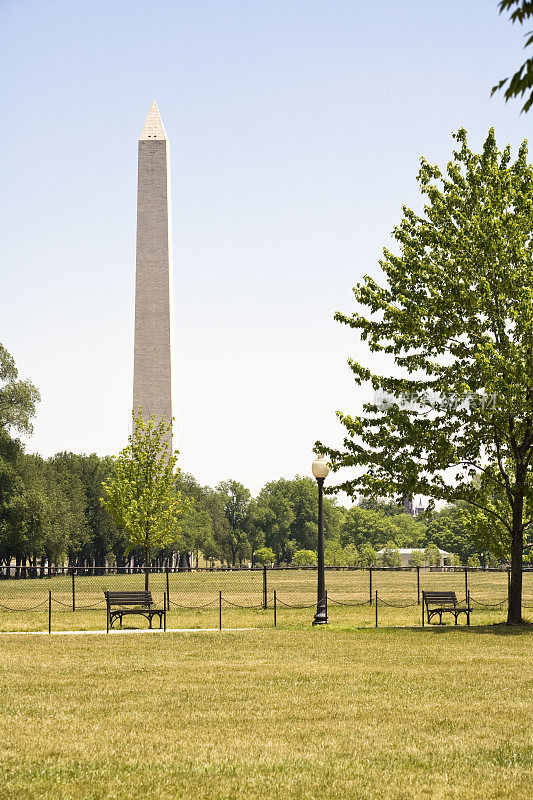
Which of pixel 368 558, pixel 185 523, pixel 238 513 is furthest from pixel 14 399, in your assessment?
pixel 238 513

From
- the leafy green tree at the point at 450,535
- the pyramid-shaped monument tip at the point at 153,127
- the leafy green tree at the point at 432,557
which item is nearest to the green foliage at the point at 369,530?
the leafy green tree at the point at 450,535

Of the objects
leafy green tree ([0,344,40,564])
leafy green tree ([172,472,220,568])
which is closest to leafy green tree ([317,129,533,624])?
leafy green tree ([0,344,40,564])

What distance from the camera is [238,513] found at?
155000mm

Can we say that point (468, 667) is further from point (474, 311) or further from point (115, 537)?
point (115, 537)

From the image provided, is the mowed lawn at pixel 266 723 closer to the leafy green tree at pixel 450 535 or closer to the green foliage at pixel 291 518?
the leafy green tree at pixel 450 535

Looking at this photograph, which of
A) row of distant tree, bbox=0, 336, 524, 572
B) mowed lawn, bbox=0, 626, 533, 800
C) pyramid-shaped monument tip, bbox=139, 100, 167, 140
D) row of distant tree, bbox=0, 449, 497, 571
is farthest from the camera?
row of distant tree, bbox=0, 449, 497, 571

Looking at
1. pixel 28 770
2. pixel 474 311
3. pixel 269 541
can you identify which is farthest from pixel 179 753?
pixel 269 541

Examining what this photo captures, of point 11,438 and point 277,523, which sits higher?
point 11,438

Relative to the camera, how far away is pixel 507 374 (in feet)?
72.0

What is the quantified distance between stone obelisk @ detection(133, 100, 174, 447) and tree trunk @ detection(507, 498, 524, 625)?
42.2m

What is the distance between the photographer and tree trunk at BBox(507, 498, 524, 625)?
23844 mm

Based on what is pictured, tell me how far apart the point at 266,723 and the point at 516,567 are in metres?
15.4

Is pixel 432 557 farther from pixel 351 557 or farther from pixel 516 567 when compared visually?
pixel 516 567

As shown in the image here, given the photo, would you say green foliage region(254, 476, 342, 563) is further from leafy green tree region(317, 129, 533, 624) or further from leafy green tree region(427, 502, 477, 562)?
leafy green tree region(317, 129, 533, 624)
